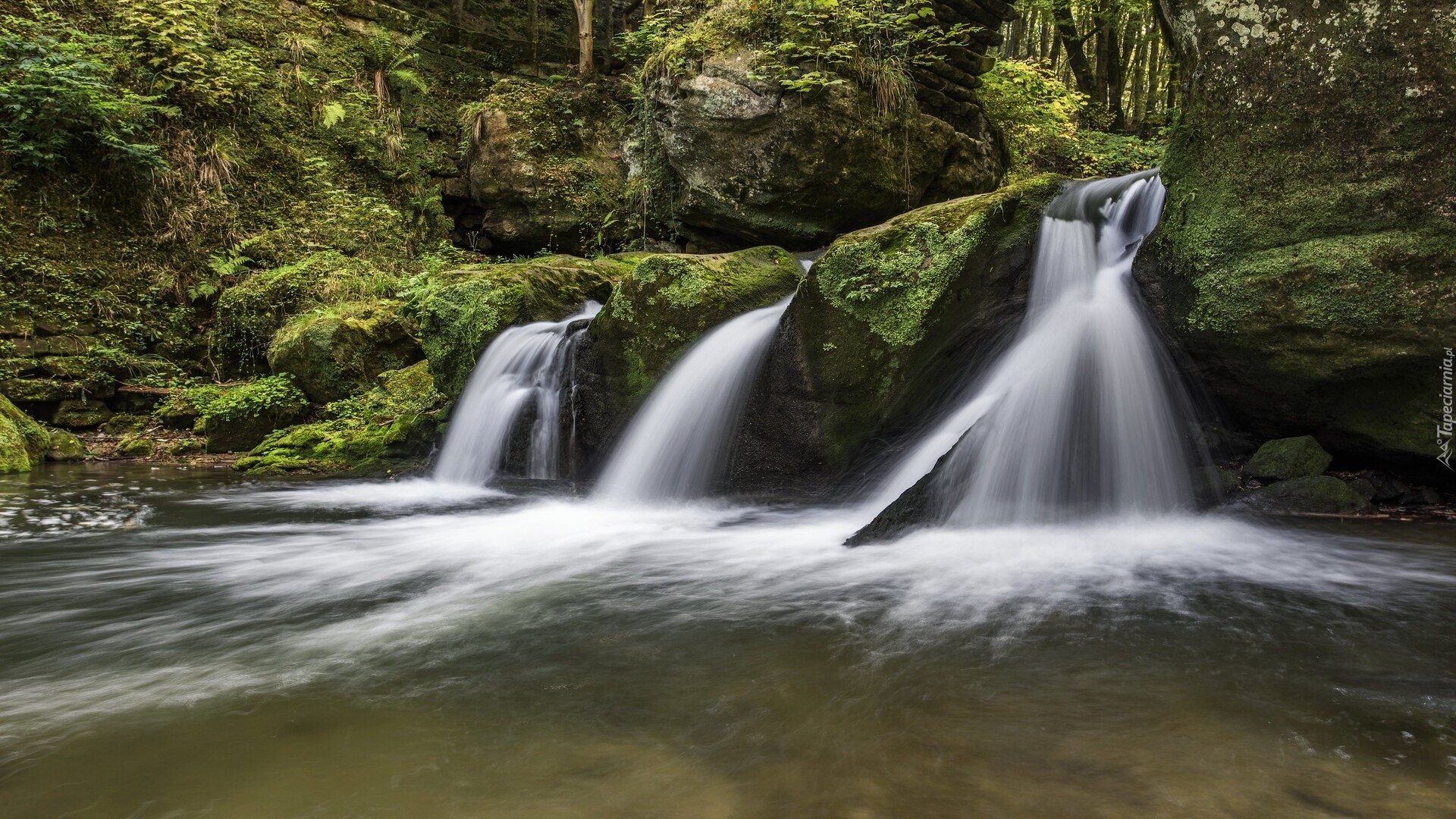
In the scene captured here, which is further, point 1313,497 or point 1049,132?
point 1049,132

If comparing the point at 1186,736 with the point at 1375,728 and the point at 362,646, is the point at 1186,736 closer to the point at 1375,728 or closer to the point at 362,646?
the point at 1375,728

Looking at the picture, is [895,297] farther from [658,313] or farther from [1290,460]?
[1290,460]

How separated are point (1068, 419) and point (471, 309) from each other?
20.2 feet

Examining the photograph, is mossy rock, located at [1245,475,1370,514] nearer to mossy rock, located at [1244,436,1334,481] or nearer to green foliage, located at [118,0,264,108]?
mossy rock, located at [1244,436,1334,481]

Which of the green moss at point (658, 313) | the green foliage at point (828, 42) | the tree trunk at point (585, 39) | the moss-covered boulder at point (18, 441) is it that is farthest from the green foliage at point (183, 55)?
the green moss at point (658, 313)

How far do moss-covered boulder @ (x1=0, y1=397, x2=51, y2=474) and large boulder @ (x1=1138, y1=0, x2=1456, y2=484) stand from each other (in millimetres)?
10773

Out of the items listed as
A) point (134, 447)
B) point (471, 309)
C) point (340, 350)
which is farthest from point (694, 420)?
point (134, 447)

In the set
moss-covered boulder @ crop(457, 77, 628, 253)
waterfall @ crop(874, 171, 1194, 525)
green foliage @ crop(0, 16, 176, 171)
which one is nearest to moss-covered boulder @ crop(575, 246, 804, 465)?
waterfall @ crop(874, 171, 1194, 525)

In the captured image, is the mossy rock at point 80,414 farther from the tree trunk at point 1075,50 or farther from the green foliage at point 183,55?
the tree trunk at point 1075,50

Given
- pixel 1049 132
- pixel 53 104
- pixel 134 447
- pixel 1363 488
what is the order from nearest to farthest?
pixel 1363 488 < pixel 134 447 < pixel 53 104 < pixel 1049 132

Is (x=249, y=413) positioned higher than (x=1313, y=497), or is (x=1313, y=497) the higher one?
(x=249, y=413)

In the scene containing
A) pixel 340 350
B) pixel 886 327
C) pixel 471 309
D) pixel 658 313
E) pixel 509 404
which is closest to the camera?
pixel 886 327

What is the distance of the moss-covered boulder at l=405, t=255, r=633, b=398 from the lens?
8.34 metres

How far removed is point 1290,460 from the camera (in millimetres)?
5375
